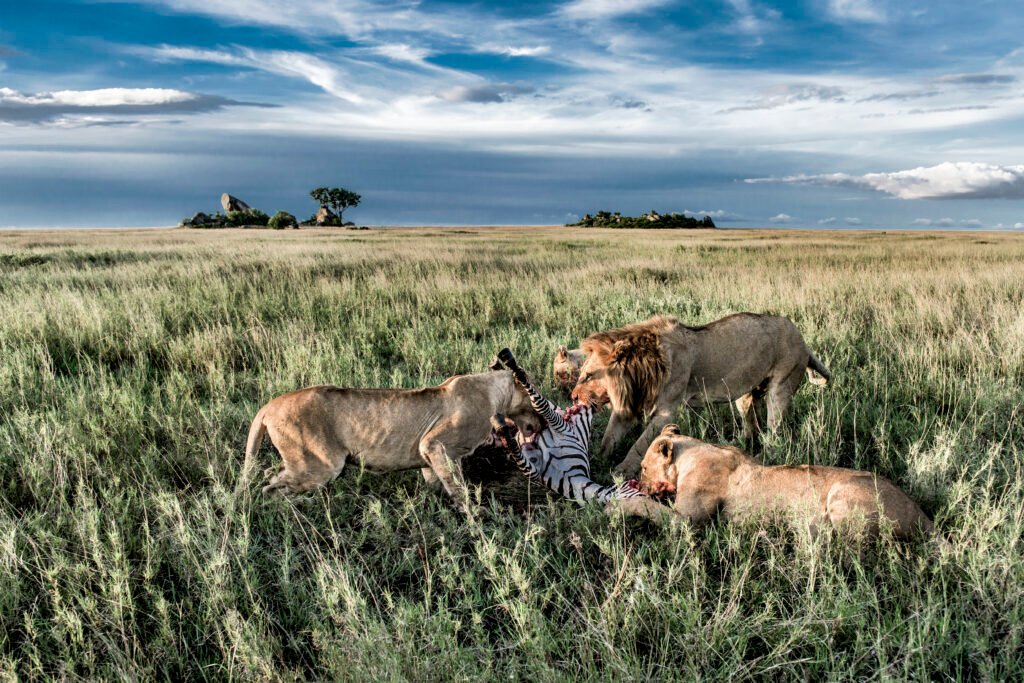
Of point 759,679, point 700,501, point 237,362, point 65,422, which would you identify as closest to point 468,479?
point 700,501

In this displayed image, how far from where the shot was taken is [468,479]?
4156 mm

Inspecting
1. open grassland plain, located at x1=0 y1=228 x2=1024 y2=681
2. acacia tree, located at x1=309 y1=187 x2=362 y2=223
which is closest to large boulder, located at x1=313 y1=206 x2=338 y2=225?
acacia tree, located at x1=309 y1=187 x2=362 y2=223

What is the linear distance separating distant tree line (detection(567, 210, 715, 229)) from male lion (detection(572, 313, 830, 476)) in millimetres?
66325

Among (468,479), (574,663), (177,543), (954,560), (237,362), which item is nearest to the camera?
(574,663)

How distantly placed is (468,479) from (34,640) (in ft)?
7.81

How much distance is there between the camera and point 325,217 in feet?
343

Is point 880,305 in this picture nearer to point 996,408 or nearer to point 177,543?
point 996,408

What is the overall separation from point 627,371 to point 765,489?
1.28 m

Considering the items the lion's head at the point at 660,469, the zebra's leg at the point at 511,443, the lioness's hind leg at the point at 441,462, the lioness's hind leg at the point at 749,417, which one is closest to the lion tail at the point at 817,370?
the lioness's hind leg at the point at 749,417

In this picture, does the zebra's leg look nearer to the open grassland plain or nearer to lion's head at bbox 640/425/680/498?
the open grassland plain

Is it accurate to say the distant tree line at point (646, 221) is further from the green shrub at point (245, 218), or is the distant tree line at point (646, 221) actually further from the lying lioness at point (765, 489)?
the lying lioness at point (765, 489)

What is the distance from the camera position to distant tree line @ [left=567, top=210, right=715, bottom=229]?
70.6 meters

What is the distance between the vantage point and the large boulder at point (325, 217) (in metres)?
104

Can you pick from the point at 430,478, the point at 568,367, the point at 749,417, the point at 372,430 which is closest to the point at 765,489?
the point at 749,417
